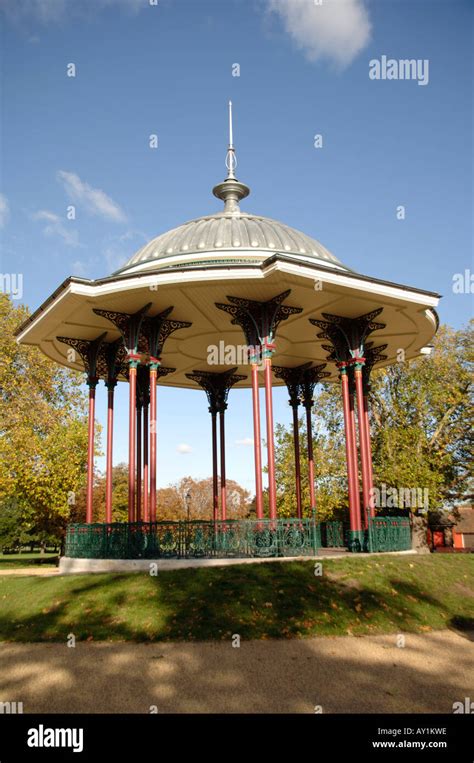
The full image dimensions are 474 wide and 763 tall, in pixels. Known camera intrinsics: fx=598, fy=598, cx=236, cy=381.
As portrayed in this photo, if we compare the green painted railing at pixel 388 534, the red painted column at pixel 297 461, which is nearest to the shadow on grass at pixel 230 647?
the green painted railing at pixel 388 534

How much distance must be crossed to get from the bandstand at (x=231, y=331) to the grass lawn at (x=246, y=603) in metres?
2.55

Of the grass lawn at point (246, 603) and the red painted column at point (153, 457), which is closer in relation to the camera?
the grass lawn at point (246, 603)

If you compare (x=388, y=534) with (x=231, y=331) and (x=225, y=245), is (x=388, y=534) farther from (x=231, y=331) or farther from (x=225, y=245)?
(x=225, y=245)

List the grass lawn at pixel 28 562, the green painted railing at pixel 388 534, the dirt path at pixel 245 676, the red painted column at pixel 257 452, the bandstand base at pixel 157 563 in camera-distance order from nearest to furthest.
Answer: the dirt path at pixel 245 676
the bandstand base at pixel 157 563
the red painted column at pixel 257 452
the green painted railing at pixel 388 534
the grass lawn at pixel 28 562

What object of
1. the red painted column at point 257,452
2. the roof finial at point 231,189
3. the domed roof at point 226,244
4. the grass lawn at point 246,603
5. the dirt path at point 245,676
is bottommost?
the dirt path at point 245,676

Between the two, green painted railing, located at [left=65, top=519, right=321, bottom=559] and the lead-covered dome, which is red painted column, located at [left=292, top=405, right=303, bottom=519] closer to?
the lead-covered dome

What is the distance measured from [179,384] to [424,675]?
2415 cm

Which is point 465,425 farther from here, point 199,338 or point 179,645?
point 179,645

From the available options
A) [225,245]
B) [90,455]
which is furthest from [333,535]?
[225,245]

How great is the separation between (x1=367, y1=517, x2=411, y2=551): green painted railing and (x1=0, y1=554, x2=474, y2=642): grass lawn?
326 cm

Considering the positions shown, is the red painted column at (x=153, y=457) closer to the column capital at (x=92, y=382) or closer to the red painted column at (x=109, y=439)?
the red painted column at (x=109, y=439)

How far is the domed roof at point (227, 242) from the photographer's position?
21250 mm

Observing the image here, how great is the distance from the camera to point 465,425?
3666 centimetres

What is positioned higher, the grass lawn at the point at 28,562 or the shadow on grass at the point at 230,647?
the shadow on grass at the point at 230,647
